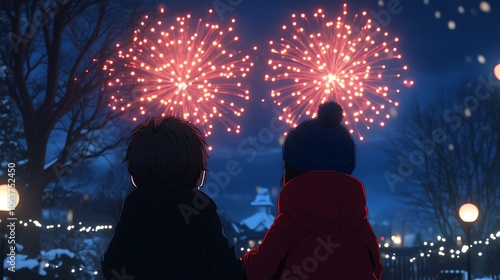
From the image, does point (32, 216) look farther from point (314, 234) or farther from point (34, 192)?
point (314, 234)

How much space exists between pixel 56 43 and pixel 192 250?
62.4 ft

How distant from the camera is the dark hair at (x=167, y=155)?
3311 millimetres

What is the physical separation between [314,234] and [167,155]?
105 centimetres

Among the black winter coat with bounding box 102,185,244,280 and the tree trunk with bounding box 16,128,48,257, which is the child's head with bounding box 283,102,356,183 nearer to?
the black winter coat with bounding box 102,185,244,280

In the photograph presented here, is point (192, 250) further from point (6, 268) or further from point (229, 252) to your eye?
point (6, 268)

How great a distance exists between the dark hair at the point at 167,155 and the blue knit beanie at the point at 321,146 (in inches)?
30.9

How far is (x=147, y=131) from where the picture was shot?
11.2 feet

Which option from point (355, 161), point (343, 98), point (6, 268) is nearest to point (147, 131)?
point (355, 161)

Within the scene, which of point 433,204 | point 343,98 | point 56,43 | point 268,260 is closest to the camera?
point 268,260

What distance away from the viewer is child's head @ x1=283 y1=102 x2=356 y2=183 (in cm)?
392

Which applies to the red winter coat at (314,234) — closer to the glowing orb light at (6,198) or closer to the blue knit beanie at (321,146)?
the blue knit beanie at (321,146)

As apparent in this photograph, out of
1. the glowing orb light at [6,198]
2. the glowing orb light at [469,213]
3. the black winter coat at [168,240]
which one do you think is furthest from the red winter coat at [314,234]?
the glowing orb light at [469,213]

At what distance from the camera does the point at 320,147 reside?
12.9 feet

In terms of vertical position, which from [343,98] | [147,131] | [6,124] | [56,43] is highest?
[6,124]
